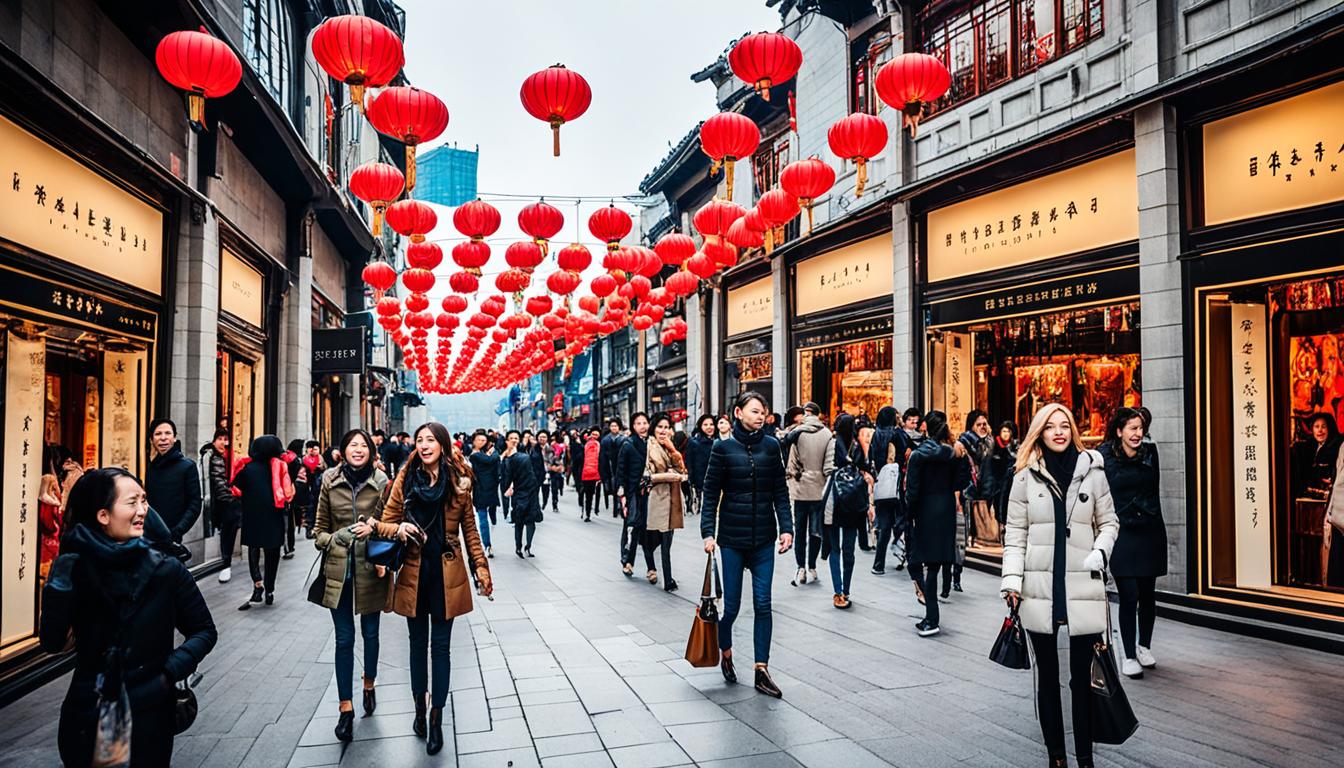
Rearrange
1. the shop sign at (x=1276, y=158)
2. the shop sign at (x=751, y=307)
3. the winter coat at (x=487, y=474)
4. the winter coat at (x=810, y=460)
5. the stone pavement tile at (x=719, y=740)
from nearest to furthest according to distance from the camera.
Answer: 1. the stone pavement tile at (x=719, y=740)
2. the shop sign at (x=1276, y=158)
3. the winter coat at (x=810, y=460)
4. the winter coat at (x=487, y=474)
5. the shop sign at (x=751, y=307)

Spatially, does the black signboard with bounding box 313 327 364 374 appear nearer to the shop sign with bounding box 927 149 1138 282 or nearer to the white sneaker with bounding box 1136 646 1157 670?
the shop sign with bounding box 927 149 1138 282

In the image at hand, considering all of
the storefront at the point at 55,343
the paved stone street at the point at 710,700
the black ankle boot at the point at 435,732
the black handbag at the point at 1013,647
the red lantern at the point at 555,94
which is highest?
the red lantern at the point at 555,94

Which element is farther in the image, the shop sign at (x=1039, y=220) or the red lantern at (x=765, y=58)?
the shop sign at (x=1039, y=220)

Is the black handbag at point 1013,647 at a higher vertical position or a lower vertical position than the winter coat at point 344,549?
lower

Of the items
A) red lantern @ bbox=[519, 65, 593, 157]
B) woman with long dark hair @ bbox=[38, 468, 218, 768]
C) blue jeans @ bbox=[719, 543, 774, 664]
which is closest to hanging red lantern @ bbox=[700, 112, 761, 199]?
red lantern @ bbox=[519, 65, 593, 157]

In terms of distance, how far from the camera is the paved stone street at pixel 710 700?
15.9 ft

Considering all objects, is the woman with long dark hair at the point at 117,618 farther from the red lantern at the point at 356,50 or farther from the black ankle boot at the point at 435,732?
the red lantern at the point at 356,50

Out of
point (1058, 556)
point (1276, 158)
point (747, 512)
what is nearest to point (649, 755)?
point (747, 512)

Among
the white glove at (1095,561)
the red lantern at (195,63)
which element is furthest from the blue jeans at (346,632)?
the red lantern at (195,63)

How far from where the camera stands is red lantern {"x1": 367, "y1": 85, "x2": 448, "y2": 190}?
27.6 ft

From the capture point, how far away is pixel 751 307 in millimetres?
20969

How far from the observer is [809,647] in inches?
286

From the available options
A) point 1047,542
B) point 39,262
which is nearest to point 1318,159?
point 1047,542

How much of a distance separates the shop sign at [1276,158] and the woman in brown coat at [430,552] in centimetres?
792
